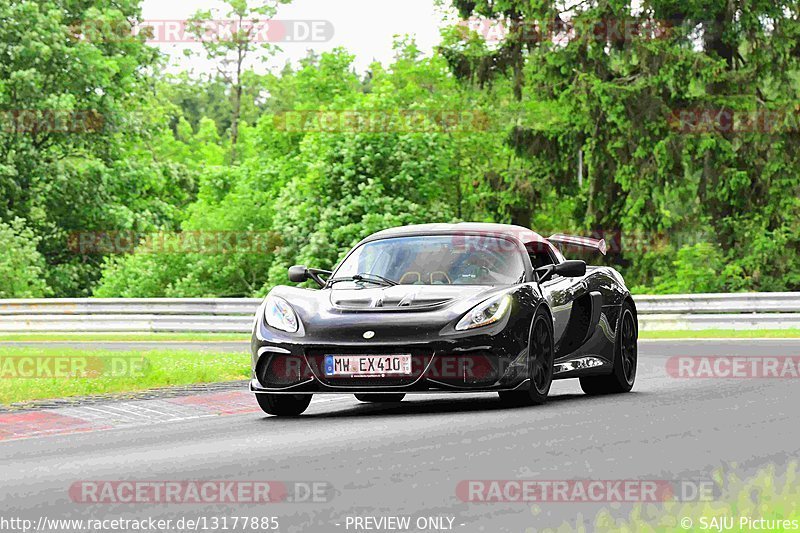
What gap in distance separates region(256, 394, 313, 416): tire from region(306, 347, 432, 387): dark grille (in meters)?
0.75

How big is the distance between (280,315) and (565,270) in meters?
2.48

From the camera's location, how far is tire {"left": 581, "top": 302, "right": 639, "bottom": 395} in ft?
46.4

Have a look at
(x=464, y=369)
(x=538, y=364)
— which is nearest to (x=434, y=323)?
(x=464, y=369)

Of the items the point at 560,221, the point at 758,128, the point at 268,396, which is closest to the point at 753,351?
the point at 268,396

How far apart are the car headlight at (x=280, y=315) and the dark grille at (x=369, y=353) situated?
0.33m

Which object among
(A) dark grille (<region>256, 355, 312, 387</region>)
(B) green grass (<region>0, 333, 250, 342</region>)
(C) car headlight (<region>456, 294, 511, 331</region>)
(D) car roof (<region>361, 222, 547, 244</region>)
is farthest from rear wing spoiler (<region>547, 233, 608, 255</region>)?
(B) green grass (<region>0, 333, 250, 342</region>)

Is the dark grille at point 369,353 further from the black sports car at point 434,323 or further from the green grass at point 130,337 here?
the green grass at point 130,337

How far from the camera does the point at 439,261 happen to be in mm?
12805

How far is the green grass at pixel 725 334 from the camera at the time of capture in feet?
88.8

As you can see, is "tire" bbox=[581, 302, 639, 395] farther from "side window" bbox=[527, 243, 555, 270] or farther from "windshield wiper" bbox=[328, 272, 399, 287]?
"windshield wiper" bbox=[328, 272, 399, 287]

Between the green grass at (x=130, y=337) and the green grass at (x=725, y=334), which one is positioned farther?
the green grass at (x=130, y=337)

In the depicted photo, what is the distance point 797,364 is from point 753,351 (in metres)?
2.78

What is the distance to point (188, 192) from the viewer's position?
58906 millimetres

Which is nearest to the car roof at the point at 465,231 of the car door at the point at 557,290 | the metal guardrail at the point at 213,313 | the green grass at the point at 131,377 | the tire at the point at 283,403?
the car door at the point at 557,290
